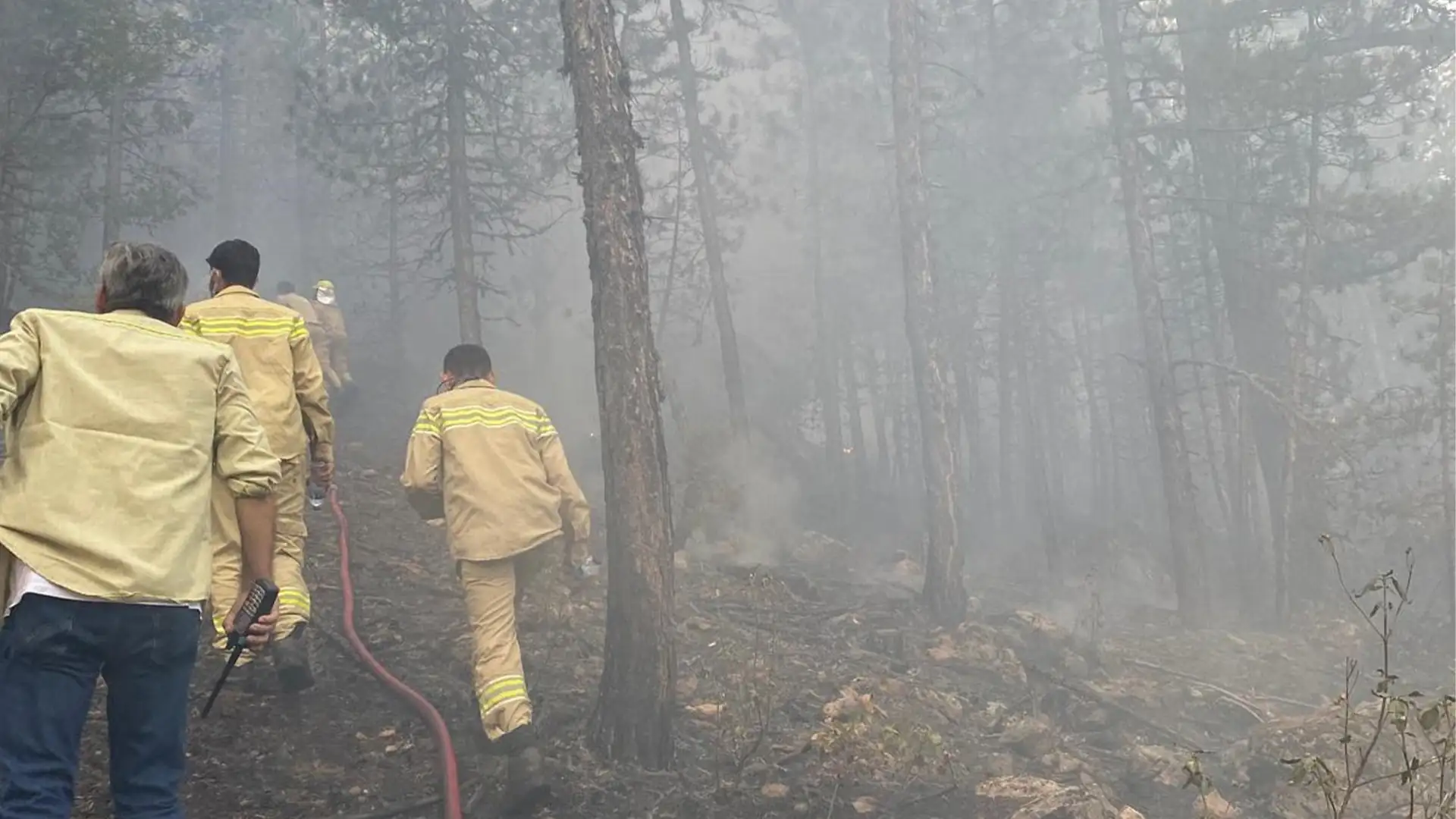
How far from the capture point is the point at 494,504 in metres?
5.74

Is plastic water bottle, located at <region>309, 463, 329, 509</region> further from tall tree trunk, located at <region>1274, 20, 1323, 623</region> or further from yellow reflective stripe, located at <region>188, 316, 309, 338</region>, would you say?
tall tree trunk, located at <region>1274, 20, 1323, 623</region>

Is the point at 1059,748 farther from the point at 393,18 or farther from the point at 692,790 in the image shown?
the point at 393,18

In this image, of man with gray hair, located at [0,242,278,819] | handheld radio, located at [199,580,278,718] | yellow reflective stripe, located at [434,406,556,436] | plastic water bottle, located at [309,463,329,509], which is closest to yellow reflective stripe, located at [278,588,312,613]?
plastic water bottle, located at [309,463,329,509]

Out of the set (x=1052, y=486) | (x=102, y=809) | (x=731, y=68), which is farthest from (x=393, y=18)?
(x=1052, y=486)

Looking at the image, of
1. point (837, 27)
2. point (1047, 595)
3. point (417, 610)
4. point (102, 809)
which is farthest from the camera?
point (837, 27)

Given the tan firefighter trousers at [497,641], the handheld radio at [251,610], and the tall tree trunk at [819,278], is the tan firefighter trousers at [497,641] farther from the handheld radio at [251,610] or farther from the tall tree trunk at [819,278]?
the tall tree trunk at [819,278]

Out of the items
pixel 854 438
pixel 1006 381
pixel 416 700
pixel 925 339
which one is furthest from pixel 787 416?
pixel 416 700

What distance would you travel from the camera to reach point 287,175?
104 ft

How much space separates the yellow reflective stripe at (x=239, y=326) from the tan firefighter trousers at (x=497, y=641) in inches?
64.7

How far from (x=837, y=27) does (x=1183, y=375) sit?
43.8 ft

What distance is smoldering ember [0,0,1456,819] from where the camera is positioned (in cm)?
550

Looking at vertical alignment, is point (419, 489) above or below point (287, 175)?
below

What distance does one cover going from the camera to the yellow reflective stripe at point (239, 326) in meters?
5.15

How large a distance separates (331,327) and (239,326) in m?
9.01
